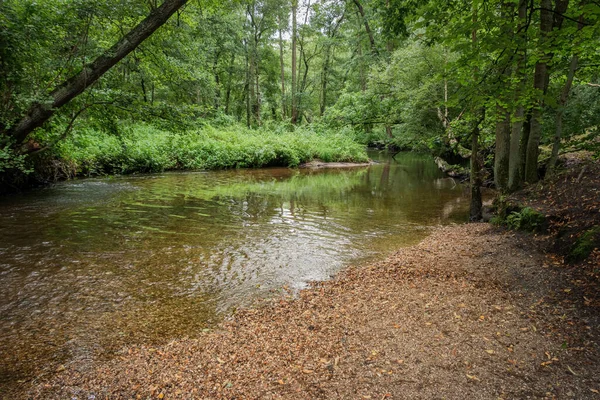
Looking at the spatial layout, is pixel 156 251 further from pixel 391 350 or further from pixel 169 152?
pixel 169 152

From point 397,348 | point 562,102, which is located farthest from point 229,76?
point 397,348

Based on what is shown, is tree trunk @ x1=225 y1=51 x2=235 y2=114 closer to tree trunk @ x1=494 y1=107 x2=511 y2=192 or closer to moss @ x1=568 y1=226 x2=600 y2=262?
tree trunk @ x1=494 y1=107 x2=511 y2=192

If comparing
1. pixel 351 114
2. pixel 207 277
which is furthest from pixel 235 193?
pixel 207 277

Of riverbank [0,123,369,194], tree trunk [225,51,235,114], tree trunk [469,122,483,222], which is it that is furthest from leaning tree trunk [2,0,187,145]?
tree trunk [225,51,235,114]

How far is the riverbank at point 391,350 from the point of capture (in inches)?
106

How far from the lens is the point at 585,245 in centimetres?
431

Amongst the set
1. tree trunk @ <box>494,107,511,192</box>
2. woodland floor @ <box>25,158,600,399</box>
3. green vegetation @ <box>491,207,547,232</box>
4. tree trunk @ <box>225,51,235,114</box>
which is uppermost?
tree trunk @ <box>225,51,235,114</box>

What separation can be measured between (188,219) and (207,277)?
3.76 metres

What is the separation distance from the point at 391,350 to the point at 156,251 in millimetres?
4874

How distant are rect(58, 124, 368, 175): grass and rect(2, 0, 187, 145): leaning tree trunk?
8.99ft

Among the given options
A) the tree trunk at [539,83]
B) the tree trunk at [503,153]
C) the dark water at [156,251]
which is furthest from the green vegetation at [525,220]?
the dark water at [156,251]

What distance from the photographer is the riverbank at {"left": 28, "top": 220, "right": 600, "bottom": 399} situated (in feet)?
8.81

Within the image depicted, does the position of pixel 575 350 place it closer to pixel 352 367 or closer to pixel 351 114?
pixel 352 367

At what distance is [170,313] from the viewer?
13.9 ft
